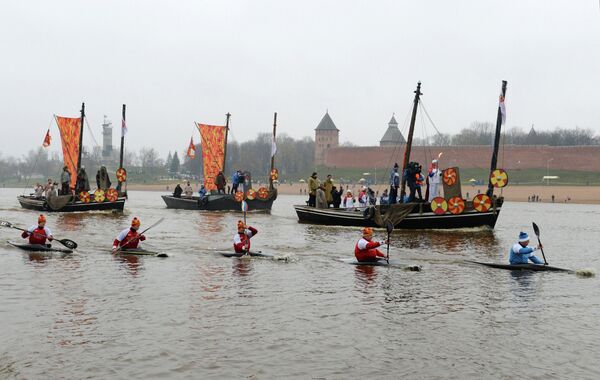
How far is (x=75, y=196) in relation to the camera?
39.7m

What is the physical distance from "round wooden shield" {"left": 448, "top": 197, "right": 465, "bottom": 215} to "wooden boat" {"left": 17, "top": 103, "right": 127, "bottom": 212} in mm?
21174

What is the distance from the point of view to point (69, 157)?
42.3m

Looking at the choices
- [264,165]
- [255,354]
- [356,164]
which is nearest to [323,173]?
[356,164]

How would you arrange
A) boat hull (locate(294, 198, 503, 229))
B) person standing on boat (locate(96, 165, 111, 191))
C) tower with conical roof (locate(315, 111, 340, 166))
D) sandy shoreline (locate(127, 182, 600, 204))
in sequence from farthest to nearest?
1. tower with conical roof (locate(315, 111, 340, 166))
2. sandy shoreline (locate(127, 182, 600, 204))
3. person standing on boat (locate(96, 165, 111, 191))
4. boat hull (locate(294, 198, 503, 229))

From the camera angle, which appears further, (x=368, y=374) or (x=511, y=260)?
(x=511, y=260)

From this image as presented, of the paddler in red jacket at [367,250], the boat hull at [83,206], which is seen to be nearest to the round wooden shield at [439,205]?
the paddler in red jacket at [367,250]

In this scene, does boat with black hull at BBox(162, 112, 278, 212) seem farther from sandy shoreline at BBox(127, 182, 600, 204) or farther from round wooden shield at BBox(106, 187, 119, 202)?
sandy shoreline at BBox(127, 182, 600, 204)

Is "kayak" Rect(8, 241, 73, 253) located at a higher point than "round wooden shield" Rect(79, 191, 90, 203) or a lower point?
lower

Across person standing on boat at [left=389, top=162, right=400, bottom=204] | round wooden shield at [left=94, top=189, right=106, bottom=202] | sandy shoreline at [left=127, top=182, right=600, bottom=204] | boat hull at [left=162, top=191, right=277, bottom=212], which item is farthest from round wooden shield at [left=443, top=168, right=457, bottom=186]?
sandy shoreline at [left=127, top=182, right=600, bottom=204]

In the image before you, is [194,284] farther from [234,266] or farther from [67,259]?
[67,259]

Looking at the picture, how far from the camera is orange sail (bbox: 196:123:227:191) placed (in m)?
46.9

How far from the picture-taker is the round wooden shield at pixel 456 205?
92.6 feet

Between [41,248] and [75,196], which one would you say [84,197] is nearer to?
[75,196]

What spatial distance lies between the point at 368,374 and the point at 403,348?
143 cm
